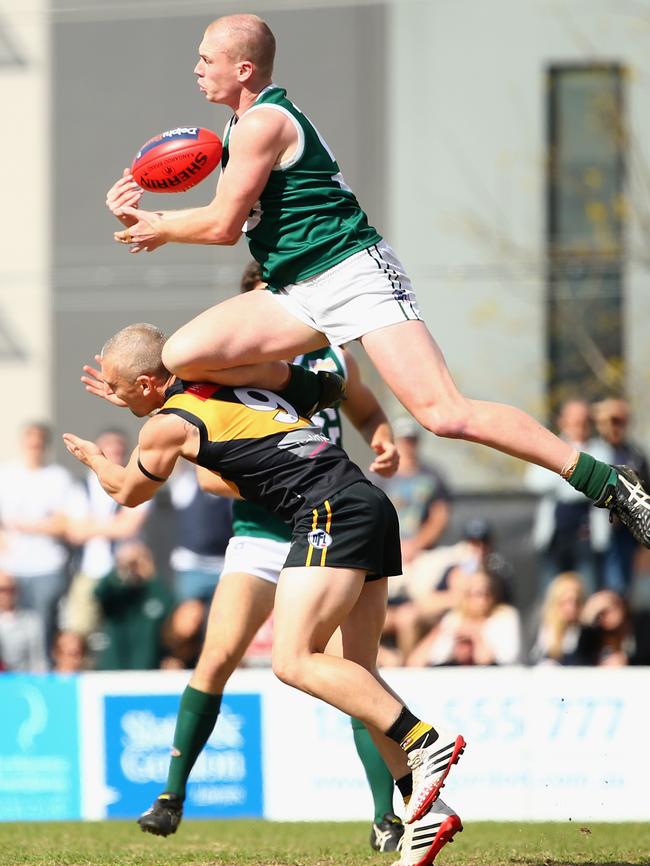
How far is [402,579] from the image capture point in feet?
36.2

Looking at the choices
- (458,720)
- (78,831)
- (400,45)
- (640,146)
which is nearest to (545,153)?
(640,146)

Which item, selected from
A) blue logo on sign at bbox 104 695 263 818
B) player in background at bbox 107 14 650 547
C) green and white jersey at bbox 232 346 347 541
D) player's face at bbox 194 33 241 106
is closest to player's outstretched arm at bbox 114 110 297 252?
player in background at bbox 107 14 650 547

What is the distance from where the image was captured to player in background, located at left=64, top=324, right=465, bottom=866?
17.0ft

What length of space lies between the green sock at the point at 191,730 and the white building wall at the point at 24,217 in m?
9.16

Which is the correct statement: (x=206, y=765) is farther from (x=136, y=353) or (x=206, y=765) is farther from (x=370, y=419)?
(x=136, y=353)

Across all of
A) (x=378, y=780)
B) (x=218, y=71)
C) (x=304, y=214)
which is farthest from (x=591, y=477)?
(x=218, y=71)

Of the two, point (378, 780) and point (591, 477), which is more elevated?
point (591, 477)

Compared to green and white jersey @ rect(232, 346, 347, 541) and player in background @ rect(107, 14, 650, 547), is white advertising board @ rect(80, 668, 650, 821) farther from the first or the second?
player in background @ rect(107, 14, 650, 547)

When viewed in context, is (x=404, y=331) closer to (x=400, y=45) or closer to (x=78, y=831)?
(x=78, y=831)

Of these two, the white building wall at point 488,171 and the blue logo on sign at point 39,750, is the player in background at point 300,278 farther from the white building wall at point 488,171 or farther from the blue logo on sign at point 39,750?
the white building wall at point 488,171

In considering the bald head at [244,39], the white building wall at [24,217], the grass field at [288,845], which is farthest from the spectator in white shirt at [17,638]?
the bald head at [244,39]

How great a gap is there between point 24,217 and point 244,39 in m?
10.5

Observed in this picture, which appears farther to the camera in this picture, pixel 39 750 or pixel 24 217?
pixel 24 217

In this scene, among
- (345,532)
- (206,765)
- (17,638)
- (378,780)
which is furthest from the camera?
(17,638)
